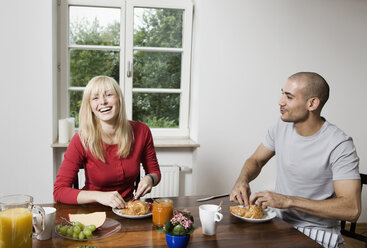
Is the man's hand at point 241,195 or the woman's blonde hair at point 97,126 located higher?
the woman's blonde hair at point 97,126

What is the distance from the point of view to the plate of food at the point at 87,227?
48.8 inches

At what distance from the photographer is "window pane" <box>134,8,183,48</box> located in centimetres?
296

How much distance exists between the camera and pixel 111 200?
1.51m

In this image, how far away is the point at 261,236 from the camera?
133 cm

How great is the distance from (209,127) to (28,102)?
4.70 feet

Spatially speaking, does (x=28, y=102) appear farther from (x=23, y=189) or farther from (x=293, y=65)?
(x=293, y=65)

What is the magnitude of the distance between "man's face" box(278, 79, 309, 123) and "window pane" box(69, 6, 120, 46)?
1717 mm

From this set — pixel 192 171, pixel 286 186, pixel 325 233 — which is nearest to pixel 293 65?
pixel 192 171

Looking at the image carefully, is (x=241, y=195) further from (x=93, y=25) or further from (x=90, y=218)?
(x=93, y=25)

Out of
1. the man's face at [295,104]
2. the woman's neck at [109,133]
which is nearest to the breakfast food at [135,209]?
the woman's neck at [109,133]

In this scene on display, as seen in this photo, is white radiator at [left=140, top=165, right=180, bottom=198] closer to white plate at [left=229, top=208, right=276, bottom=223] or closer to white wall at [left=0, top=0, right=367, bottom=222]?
white wall at [left=0, top=0, right=367, bottom=222]

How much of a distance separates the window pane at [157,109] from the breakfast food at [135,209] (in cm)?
164

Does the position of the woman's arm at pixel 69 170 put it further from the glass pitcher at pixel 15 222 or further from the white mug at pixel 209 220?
the white mug at pixel 209 220

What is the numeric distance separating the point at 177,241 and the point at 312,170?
868 millimetres
